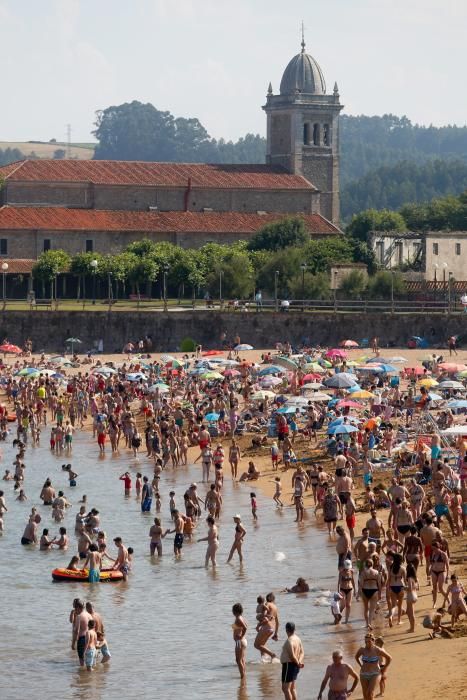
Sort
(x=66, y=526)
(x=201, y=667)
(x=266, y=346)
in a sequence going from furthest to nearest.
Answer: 1. (x=266, y=346)
2. (x=66, y=526)
3. (x=201, y=667)

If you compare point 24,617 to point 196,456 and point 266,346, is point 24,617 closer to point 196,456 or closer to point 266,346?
point 196,456

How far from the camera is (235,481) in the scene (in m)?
36.5

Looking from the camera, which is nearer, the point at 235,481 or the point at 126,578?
the point at 126,578

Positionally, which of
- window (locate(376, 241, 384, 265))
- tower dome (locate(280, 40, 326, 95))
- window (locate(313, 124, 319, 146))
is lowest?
window (locate(376, 241, 384, 265))

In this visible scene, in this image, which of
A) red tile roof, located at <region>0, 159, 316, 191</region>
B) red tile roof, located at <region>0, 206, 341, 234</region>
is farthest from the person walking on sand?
red tile roof, located at <region>0, 159, 316, 191</region>

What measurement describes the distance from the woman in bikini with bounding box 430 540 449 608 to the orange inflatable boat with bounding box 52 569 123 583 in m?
6.22

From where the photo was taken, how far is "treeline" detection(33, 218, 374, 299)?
7444 centimetres

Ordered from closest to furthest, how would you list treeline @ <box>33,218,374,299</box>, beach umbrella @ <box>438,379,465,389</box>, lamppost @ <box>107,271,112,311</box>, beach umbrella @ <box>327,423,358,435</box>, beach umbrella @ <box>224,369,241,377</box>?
beach umbrella @ <box>327,423,358,435</box> < beach umbrella @ <box>438,379,465,389</box> < beach umbrella @ <box>224,369,241,377</box> < lamppost @ <box>107,271,112,311</box> < treeline @ <box>33,218,374,299</box>

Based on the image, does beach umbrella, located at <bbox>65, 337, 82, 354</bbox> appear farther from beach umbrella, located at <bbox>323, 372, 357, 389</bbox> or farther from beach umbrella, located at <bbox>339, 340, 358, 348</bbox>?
beach umbrella, located at <bbox>323, 372, 357, 389</bbox>

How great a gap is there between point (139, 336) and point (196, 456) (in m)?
26.8

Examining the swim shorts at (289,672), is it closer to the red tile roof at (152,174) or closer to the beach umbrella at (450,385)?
the beach umbrella at (450,385)

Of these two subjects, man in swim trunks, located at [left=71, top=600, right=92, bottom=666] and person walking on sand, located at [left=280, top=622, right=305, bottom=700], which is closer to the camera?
person walking on sand, located at [left=280, top=622, right=305, bottom=700]

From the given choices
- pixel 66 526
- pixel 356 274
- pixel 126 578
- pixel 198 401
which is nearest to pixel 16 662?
pixel 126 578

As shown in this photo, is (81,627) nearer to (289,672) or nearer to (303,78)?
(289,672)
